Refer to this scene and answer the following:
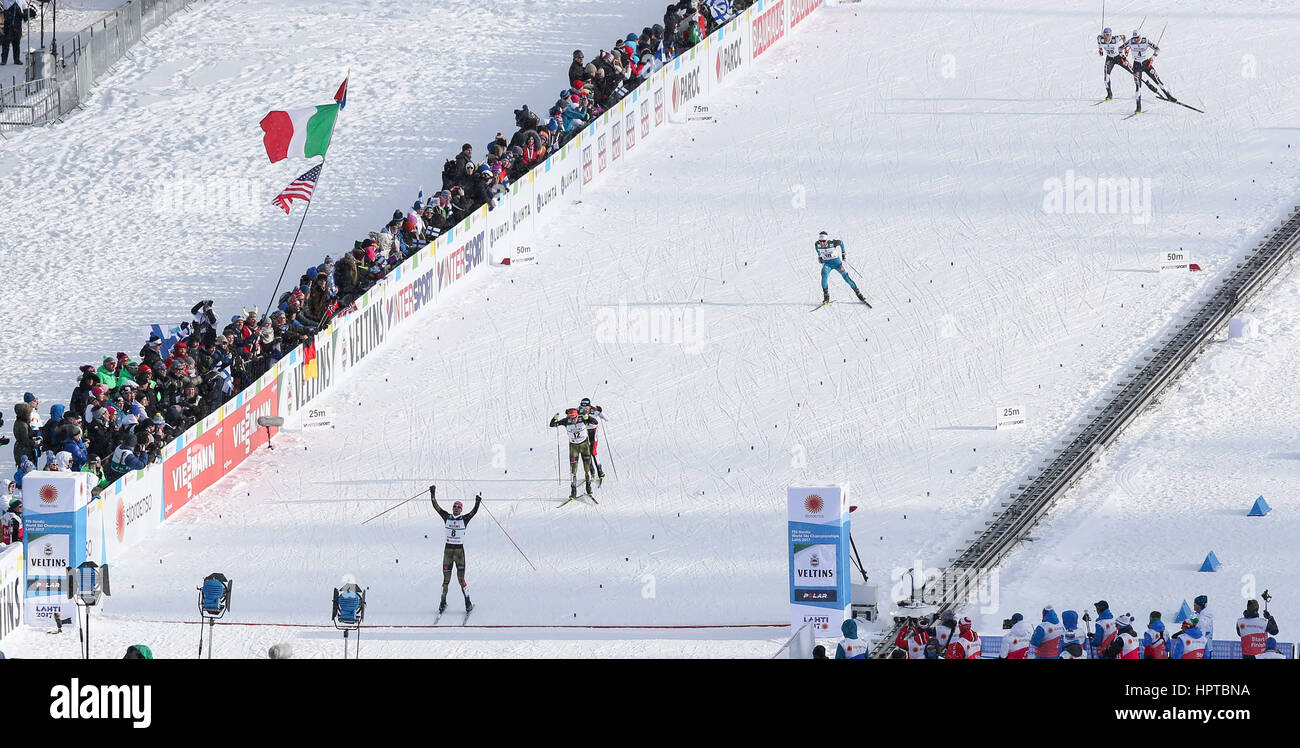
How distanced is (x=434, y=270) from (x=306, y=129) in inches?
81.8

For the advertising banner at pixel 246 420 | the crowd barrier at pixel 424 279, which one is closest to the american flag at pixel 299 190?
the crowd barrier at pixel 424 279

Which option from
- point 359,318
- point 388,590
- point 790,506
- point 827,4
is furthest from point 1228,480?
point 827,4

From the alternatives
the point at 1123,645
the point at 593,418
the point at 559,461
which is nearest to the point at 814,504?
the point at 1123,645

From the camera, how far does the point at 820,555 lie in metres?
14.6

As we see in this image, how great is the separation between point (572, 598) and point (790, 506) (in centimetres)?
228

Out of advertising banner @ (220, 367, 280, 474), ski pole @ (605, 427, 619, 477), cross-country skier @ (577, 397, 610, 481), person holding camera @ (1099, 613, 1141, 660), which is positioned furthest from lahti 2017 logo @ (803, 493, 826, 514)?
advertising banner @ (220, 367, 280, 474)

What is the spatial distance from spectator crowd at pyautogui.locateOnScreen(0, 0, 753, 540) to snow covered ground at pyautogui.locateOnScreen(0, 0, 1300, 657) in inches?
29.7

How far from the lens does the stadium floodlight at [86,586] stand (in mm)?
13695

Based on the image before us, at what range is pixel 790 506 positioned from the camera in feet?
48.1

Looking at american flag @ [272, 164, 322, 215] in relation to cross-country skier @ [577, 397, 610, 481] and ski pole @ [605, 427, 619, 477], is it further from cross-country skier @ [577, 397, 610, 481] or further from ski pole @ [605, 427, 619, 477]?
cross-country skier @ [577, 397, 610, 481]

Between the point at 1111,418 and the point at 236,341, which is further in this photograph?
the point at 236,341

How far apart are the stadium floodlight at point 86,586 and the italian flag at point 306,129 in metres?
7.54

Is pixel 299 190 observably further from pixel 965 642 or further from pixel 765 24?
pixel 765 24

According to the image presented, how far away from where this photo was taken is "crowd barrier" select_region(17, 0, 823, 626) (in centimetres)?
1741
